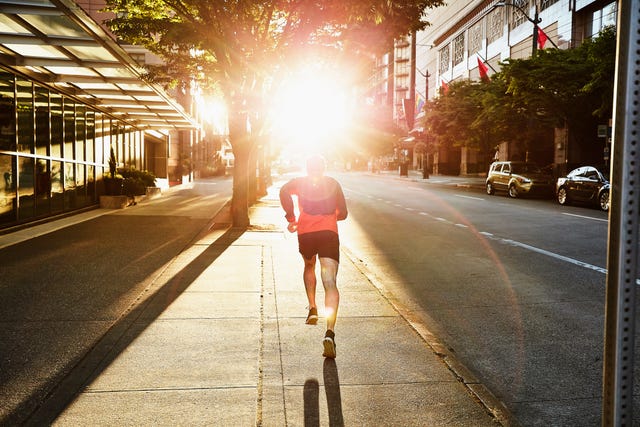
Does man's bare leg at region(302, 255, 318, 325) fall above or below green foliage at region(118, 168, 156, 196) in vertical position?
below

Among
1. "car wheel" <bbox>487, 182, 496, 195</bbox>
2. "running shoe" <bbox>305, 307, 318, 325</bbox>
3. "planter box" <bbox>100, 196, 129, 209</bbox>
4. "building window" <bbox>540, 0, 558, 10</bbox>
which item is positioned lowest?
"running shoe" <bbox>305, 307, 318, 325</bbox>

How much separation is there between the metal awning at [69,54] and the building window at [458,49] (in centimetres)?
5579

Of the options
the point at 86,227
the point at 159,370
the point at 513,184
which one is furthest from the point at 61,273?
the point at 513,184

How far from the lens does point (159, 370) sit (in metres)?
4.90

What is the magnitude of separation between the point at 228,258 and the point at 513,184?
2212cm

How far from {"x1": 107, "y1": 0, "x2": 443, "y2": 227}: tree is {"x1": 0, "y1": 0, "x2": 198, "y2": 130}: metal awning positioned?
1464 millimetres

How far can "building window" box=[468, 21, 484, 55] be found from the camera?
210 ft

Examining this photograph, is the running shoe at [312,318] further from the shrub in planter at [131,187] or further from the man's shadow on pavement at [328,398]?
the shrub in planter at [131,187]

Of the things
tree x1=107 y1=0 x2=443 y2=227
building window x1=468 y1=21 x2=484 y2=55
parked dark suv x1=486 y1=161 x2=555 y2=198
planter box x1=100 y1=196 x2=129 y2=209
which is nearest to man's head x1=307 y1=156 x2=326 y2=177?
tree x1=107 y1=0 x2=443 y2=227

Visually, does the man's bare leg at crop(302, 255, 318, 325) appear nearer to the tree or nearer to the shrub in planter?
the tree

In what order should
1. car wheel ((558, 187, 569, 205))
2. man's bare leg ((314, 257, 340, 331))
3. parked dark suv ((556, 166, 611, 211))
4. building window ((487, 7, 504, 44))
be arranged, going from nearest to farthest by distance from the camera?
man's bare leg ((314, 257, 340, 331)) < parked dark suv ((556, 166, 611, 211)) < car wheel ((558, 187, 569, 205)) < building window ((487, 7, 504, 44))

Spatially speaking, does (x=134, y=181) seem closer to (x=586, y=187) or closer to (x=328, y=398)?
(x=586, y=187)

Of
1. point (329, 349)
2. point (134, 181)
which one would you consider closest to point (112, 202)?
point (134, 181)

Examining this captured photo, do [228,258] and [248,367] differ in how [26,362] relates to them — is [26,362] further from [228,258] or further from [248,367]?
[228,258]
